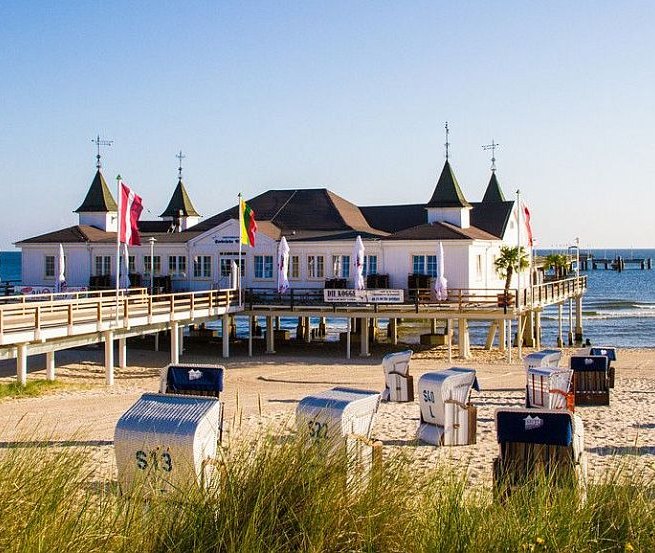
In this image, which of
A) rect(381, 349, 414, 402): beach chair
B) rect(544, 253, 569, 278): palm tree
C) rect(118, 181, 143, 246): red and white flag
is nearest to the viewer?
rect(381, 349, 414, 402): beach chair

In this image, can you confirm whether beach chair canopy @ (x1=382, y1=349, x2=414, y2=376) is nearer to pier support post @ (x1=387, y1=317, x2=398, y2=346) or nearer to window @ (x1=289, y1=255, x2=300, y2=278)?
window @ (x1=289, y1=255, x2=300, y2=278)

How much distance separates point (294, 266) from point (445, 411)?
20561mm

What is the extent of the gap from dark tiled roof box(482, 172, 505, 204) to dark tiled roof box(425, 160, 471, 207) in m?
10.2

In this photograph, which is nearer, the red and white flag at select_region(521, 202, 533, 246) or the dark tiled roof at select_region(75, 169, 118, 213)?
the red and white flag at select_region(521, 202, 533, 246)

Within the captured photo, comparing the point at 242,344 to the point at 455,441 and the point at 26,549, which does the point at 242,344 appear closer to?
the point at 455,441

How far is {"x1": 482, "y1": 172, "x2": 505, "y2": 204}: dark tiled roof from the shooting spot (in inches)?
1790

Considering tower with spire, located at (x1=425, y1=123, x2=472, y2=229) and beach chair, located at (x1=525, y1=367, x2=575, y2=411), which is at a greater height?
tower with spire, located at (x1=425, y1=123, x2=472, y2=229)

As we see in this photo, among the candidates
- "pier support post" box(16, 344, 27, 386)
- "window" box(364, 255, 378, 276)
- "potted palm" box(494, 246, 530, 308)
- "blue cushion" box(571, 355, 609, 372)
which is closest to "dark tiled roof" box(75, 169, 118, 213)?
"window" box(364, 255, 378, 276)

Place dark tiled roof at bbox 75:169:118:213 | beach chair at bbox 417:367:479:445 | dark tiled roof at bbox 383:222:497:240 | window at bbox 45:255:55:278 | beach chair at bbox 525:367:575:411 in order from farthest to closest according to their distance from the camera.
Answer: dark tiled roof at bbox 75:169:118:213 < window at bbox 45:255:55:278 < dark tiled roof at bbox 383:222:497:240 < beach chair at bbox 525:367:575:411 < beach chair at bbox 417:367:479:445

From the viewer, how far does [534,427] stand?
9945 mm

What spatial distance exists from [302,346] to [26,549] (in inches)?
1223

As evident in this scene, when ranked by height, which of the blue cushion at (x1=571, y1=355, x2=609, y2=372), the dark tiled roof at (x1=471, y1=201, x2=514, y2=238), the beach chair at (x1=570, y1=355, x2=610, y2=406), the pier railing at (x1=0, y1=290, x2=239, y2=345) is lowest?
the beach chair at (x1=570, y1=355, x2=610, y2=406)

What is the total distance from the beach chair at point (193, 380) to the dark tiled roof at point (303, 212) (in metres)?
20.1

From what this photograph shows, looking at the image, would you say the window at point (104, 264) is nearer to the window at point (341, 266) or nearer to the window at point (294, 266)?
the window at point (294, 266)
